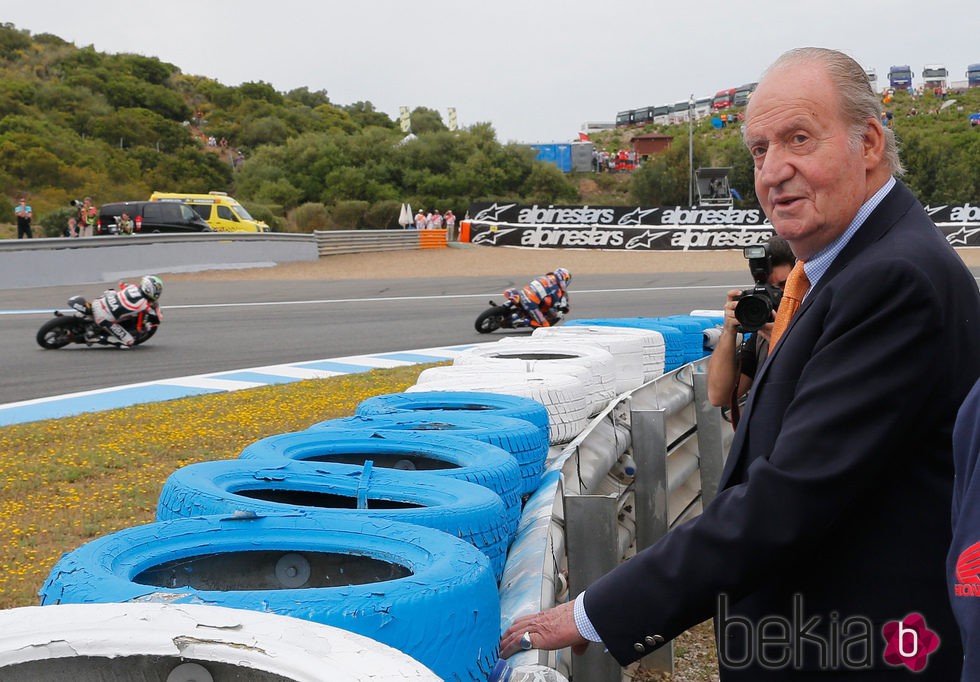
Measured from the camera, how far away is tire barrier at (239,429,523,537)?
3893 mm

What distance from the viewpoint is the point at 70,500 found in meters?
5.97

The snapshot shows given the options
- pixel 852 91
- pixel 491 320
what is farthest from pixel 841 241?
pixel 491 320

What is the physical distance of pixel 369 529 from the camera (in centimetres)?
280

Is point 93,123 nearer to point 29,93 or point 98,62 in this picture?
point 29,93

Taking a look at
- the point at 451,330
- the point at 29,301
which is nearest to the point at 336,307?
the point at 451,330

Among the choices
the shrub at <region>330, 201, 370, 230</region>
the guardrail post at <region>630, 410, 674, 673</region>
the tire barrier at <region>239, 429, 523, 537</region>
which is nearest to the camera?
the tire barrier at <region>239, 429, 523, 537</region>

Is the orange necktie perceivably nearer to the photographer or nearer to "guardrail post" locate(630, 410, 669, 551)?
the photographer

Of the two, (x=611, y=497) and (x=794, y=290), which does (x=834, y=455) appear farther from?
(x=611, y=497)

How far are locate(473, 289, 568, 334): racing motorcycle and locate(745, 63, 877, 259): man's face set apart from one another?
14.5 metres

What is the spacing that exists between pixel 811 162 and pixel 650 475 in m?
3.25

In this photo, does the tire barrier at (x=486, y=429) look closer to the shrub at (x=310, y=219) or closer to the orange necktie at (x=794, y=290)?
the orange necktie at (x=794, y=290)

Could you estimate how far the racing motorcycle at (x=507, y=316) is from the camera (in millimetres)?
16672

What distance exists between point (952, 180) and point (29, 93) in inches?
2651

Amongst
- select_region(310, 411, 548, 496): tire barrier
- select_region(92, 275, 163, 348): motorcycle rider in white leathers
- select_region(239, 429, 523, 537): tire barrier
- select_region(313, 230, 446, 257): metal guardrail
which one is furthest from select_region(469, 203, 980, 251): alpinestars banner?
select_region(239, 429, 523, 537): tire barrier
